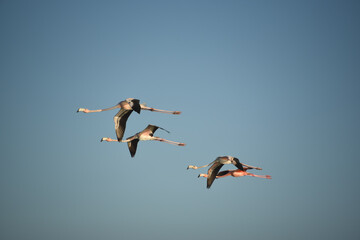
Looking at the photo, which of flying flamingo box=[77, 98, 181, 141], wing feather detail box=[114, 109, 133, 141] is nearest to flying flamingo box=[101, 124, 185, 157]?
flying flamingo box=[77, 98, 181, 141]

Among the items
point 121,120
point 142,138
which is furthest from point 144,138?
point 121,120

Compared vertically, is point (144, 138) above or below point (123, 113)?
below

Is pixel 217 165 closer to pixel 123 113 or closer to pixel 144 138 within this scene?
pixel 144 138

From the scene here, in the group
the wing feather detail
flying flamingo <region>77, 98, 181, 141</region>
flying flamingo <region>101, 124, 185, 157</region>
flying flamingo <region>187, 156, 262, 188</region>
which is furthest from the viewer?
flying flamingo <region>101, 124, 185, 157</region>

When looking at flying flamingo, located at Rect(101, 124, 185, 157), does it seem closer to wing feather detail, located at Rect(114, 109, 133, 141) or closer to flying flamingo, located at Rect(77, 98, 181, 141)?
flying flamingo, located at Rect(77, 98, 181, 141)

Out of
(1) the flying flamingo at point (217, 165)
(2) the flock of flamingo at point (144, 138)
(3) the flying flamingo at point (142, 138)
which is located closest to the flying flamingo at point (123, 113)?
(2) the flock of flamingo at point (144, 138)

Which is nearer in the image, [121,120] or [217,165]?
[121,120]

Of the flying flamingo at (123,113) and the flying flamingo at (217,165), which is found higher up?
the flying flamingo at (123,113)

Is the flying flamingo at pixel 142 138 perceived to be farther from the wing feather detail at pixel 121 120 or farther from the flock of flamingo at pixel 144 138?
the wing feather detail at pixel 121 120

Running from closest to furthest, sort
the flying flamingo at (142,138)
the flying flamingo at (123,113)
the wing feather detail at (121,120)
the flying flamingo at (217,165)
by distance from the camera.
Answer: the flying flamingo at (123,113) → the wing feather detail at (121,120) → the flying flamingo at (217,165) → the flying flamingo at (142,138)

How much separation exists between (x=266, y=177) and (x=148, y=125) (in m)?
11.1

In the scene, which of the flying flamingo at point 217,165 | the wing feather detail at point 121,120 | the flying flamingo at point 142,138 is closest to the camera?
A: the wing feather detail at point 121,120

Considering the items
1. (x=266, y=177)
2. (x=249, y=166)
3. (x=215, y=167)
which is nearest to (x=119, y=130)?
(x=215, y=167)

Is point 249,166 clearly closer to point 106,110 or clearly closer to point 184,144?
point 184,144
